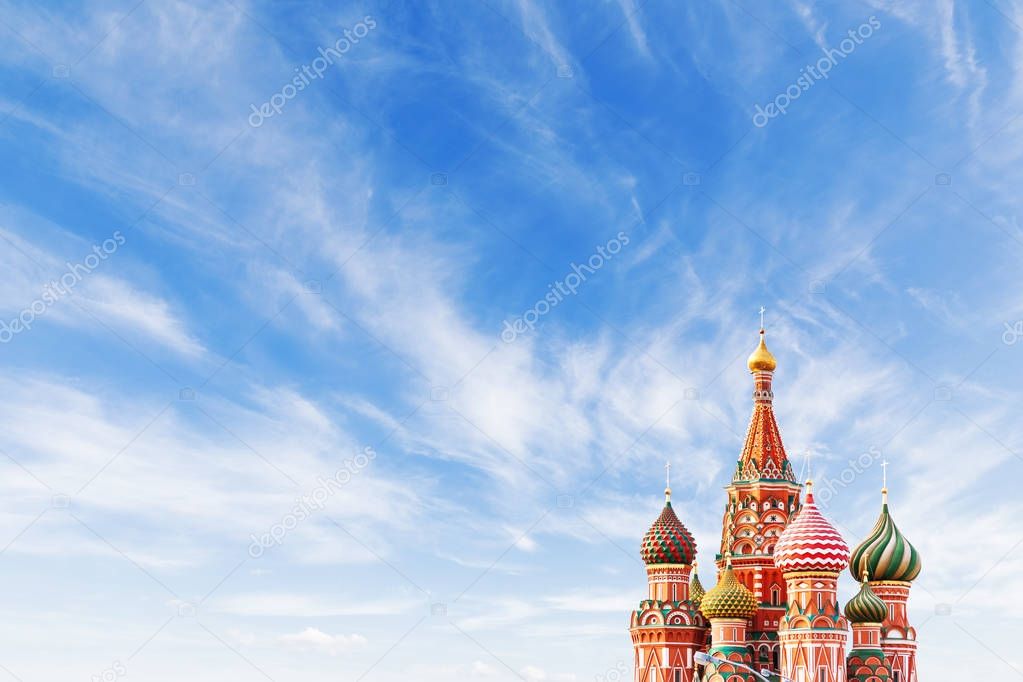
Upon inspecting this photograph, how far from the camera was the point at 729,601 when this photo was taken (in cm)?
6069

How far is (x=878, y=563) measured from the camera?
A: 64.8m

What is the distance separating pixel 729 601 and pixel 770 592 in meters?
4.51

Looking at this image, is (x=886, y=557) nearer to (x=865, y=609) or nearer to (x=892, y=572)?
(x=892, y=572)

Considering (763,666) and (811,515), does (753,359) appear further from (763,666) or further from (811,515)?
(763,666)

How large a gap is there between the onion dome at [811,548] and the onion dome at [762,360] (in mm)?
11385

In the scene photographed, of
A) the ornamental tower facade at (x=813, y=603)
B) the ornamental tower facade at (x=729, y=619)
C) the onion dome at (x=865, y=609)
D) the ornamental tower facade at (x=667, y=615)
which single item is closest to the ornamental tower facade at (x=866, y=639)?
the onion dome at (x=865, y=609)

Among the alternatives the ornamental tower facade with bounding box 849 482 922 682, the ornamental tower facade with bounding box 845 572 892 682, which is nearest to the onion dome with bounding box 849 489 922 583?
the ornamental tower facade with bounding box 849 482 922 682

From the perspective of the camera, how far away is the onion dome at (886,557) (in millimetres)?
64688

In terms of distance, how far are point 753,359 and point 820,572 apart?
15.3 meters

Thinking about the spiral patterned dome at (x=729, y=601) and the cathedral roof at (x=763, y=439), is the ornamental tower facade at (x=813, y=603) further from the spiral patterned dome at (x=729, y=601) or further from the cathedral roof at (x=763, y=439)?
the cathedral roof at (x=763, y=439)

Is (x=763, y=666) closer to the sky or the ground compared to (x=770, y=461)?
closer to the ground

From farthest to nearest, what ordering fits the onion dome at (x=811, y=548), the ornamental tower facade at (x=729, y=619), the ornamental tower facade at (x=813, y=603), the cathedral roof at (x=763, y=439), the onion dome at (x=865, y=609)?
the cathedral roof at (x=763, y=439)
the onion dome at (x=865, y=609)
the ornamental tower facade at (x=729, y=619)
the onion dome at (x=811, y=548)
the ornamental tower facade at (x=813, y=603)

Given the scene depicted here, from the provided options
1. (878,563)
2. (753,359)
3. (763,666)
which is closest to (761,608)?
(763,666)

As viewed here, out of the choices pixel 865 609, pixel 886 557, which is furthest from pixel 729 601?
pixel 886 557
